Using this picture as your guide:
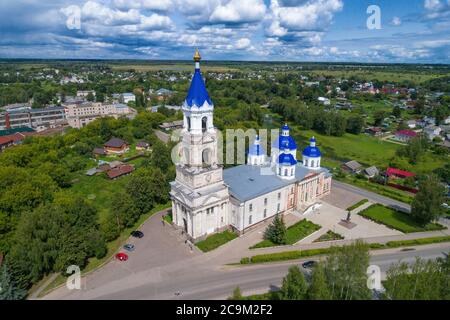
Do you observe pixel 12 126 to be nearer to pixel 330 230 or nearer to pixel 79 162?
pixel 79 162

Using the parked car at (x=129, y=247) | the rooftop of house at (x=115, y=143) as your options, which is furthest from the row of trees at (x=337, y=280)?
the rooftop of house at (x=115, y=143)

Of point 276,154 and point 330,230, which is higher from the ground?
point 276,154

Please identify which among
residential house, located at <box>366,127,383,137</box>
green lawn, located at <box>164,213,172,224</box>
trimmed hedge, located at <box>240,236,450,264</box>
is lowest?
trimmed hedge, located at <box>240,236,450,264</box>

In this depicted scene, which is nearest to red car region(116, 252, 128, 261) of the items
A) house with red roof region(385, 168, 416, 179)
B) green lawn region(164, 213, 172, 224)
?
green lawn region(164, 213, 172, 224)

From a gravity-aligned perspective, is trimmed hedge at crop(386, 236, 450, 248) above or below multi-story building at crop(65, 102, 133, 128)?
below

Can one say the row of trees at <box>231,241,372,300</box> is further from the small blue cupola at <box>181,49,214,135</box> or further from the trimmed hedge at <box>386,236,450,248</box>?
the small blue cupola at <box>181,49,214,135</box>

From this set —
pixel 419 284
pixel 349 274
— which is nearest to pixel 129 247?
pixel 349 274
